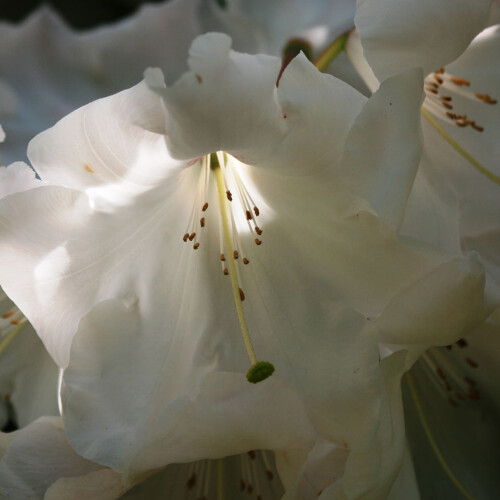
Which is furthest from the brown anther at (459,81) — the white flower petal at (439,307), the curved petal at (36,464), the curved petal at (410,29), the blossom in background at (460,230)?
the curved petal at (36,464)

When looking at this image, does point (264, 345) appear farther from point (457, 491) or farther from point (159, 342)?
point (457, 491)

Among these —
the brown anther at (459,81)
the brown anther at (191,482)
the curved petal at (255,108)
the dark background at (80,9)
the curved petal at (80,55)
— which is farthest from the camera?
the dark background at (80,9)

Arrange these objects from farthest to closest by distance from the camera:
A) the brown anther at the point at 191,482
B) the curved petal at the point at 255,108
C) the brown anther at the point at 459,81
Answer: the brown anther at the point at 459,81, the brown anther at the point at 191,482, the curved petal at the point at 255,108

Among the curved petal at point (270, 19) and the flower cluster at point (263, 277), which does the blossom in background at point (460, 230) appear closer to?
the flower cluster at point (263, 277)

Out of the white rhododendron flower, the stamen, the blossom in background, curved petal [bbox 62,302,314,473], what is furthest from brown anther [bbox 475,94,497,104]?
the white rhododendron flower

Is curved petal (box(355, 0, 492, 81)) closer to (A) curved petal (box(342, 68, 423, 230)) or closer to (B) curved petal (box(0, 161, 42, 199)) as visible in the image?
(A) curved petal (box(342, 68, 423, 230))

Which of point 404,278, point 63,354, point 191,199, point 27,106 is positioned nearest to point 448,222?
point 404,278
